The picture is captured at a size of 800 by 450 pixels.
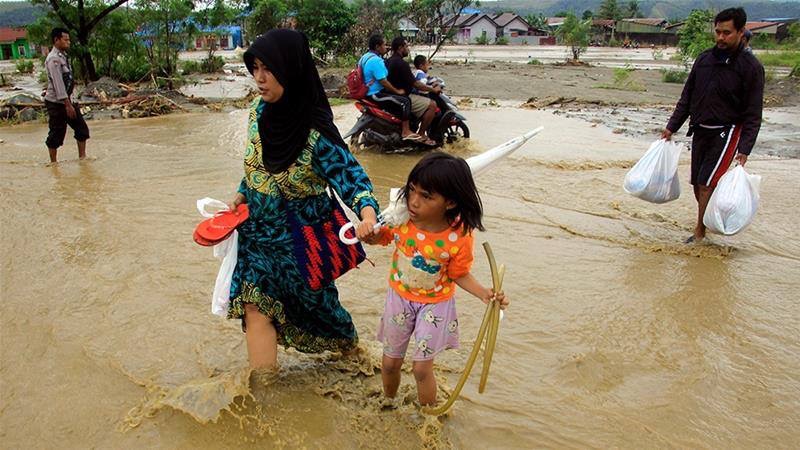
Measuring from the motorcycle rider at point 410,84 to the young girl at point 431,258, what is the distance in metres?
5.96

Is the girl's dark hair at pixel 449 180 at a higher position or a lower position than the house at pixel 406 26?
lower

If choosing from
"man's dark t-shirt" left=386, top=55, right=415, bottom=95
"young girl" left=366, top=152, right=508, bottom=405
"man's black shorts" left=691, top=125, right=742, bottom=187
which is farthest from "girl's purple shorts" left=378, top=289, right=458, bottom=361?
"man's dark t-shirt" left=386, top=55, right=415, bottom=95

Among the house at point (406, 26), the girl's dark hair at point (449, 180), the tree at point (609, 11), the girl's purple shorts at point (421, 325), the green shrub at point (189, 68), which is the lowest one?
the girl's purple shorts at point (421, 325)

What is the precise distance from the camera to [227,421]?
2641mm

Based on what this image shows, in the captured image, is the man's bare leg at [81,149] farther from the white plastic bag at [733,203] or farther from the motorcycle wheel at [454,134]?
the white plastic bag at [733,203]

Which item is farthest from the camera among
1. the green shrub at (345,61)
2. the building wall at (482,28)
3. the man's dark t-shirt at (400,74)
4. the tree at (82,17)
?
the building wall at (482,28)

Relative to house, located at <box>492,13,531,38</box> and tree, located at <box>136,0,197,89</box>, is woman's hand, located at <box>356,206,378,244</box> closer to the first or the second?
tree, located at <box>136,0,197,89</box>

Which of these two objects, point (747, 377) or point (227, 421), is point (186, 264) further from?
point (747, 377)

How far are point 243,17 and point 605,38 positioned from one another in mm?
52867

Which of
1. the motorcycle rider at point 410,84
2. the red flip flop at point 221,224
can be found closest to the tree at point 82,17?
the motorcycle rider at point 410,84

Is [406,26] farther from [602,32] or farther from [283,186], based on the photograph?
[283,186]

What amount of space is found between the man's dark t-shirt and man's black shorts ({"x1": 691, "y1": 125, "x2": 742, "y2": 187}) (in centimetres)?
399

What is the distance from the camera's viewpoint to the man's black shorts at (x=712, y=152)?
4816mm

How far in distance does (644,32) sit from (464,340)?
71.7 meters
